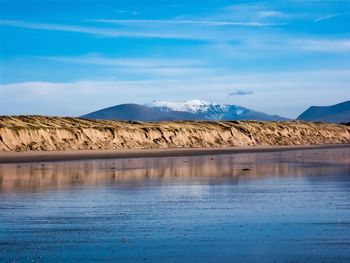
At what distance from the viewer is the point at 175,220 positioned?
54.4 ft

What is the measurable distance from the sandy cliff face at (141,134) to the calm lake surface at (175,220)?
32769 mm

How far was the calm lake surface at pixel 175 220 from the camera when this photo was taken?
1262 cm

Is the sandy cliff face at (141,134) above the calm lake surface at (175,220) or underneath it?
above

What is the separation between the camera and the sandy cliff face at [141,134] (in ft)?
200

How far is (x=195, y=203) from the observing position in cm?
2017

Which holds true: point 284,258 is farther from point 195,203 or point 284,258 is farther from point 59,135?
point 59,135

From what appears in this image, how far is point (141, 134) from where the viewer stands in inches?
2975

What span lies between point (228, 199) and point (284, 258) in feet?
30.2

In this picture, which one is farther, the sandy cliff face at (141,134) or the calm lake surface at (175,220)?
the sandy cliff face at (141,134)

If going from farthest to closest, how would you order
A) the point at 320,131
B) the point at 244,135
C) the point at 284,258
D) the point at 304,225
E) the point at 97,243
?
1. the point at 320,131
2. the point at 244,135
3. the point at 304,225
4. the point at 97,243
5. the point at 284,258

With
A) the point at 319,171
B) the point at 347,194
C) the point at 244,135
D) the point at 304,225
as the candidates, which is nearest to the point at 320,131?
the point at 244,135

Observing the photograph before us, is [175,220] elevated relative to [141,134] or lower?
lower

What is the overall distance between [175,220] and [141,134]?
59133 millimetres

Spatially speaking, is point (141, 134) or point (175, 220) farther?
point (141, 134)
